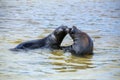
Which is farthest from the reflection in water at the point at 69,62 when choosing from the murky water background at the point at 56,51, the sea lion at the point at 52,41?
the sea lion at the point at 52,41

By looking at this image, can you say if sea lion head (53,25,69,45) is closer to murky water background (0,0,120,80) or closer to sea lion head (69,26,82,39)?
sea lion head (69,26,82,39)

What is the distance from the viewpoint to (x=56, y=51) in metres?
11.5

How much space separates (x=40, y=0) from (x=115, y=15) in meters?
9.46

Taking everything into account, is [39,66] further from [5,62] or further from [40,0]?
[40,0]

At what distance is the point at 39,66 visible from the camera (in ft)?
31.3

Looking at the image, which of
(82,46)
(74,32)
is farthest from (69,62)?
(74,32)

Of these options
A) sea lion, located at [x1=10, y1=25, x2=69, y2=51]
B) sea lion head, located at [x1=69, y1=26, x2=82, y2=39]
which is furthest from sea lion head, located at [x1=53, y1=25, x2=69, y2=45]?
sea lion head, located at [x1=69, y1=26, x2=82, y2=39]

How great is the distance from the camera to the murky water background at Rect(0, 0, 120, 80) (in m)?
8.91

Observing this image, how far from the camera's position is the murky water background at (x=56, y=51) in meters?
8.91

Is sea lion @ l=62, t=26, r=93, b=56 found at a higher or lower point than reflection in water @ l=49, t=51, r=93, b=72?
higher

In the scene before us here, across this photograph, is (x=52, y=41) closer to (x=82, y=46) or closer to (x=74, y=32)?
(x=74, y=32)

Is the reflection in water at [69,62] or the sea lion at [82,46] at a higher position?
the sea lion at [82,46]

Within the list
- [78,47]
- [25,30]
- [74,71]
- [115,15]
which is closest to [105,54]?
[78,47]

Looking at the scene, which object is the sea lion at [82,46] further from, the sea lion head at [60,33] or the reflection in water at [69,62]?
the sea lion head at [60,33]
